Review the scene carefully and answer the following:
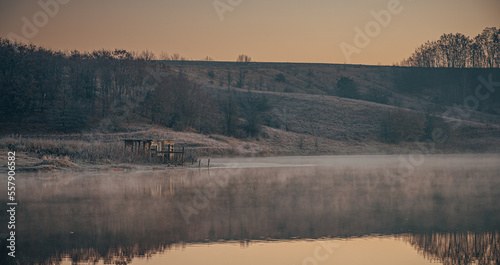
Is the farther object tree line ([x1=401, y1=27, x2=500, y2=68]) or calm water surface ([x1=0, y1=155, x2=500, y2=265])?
tree line ([x1=401, y1=27, x2=500, y2=68])

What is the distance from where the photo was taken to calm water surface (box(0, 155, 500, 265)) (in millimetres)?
14859

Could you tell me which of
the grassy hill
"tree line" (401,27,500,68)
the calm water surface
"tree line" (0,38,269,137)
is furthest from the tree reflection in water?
"tree line" (401,27,500,68)

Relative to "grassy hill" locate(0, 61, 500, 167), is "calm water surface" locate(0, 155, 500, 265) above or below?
below

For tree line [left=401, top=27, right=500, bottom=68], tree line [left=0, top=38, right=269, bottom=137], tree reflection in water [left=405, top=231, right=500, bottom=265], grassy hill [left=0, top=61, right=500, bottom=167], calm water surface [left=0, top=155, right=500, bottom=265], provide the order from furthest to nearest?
tree line [left=401, top=27, right=500, bottom=68] < tree line [left=0, top=38, right=269, bottom=137] < grassy hill [left=0, top=61, right=500, bottom=167] < calm water surface [left=0, top=155, right=500, bottom=265] < tree reflection in water [left=405, top=231, right=500, bottom=265]

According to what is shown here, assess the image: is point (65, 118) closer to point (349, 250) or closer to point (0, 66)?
point (0, 66)

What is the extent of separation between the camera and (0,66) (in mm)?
75750

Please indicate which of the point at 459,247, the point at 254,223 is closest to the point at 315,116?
the point at 254,223

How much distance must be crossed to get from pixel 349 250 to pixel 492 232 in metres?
4.92

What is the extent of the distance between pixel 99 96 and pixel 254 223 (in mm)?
64679

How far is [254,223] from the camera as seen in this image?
754 inches

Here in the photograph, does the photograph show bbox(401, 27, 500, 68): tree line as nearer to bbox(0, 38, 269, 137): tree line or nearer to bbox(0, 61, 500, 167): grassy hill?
→ bbox(0, 61, 500, 167): grassy hill

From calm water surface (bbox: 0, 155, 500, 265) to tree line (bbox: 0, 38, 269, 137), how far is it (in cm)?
4409

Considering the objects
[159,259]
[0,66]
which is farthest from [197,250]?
[0,66]

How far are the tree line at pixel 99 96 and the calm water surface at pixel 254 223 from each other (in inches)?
1736
